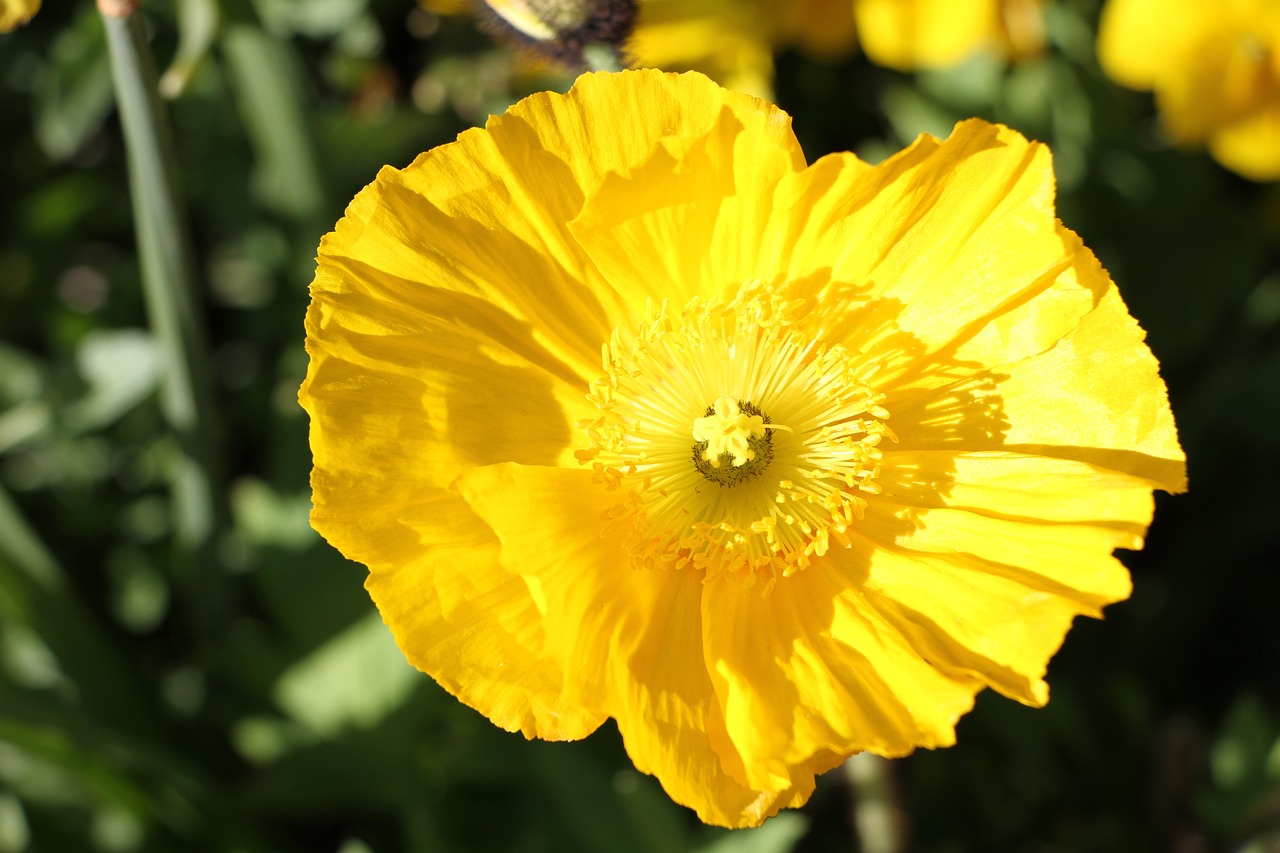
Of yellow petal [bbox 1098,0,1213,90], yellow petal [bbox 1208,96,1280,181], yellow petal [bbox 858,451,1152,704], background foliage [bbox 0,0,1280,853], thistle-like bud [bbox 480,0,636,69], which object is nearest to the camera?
yellow petal [bbox 858,451,1152,704]

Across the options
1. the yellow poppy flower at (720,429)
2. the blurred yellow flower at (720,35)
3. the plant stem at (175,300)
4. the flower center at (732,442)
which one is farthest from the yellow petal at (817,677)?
the blurred yellow flower at (720,35)

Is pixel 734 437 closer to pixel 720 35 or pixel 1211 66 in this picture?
pixel 720 35

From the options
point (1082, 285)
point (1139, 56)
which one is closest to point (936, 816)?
point (1082, 285)

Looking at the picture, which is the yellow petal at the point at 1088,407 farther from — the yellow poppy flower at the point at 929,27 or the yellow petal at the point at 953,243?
the yellow poppy flower at the point at 929,27

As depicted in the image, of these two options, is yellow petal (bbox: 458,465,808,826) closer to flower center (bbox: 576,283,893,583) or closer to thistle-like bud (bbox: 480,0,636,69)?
flower center (bbox: 576,283,893,583)

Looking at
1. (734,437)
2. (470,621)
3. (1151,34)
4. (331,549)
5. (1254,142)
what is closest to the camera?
(470,621)

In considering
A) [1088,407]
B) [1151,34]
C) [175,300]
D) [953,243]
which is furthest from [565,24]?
[1151,34]

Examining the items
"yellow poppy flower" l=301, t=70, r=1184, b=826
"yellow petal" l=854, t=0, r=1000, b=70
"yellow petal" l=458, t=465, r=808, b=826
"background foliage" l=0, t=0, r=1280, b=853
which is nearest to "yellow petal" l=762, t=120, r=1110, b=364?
"yellow poppy flower" l=301, t=70, r=1184, b=826
